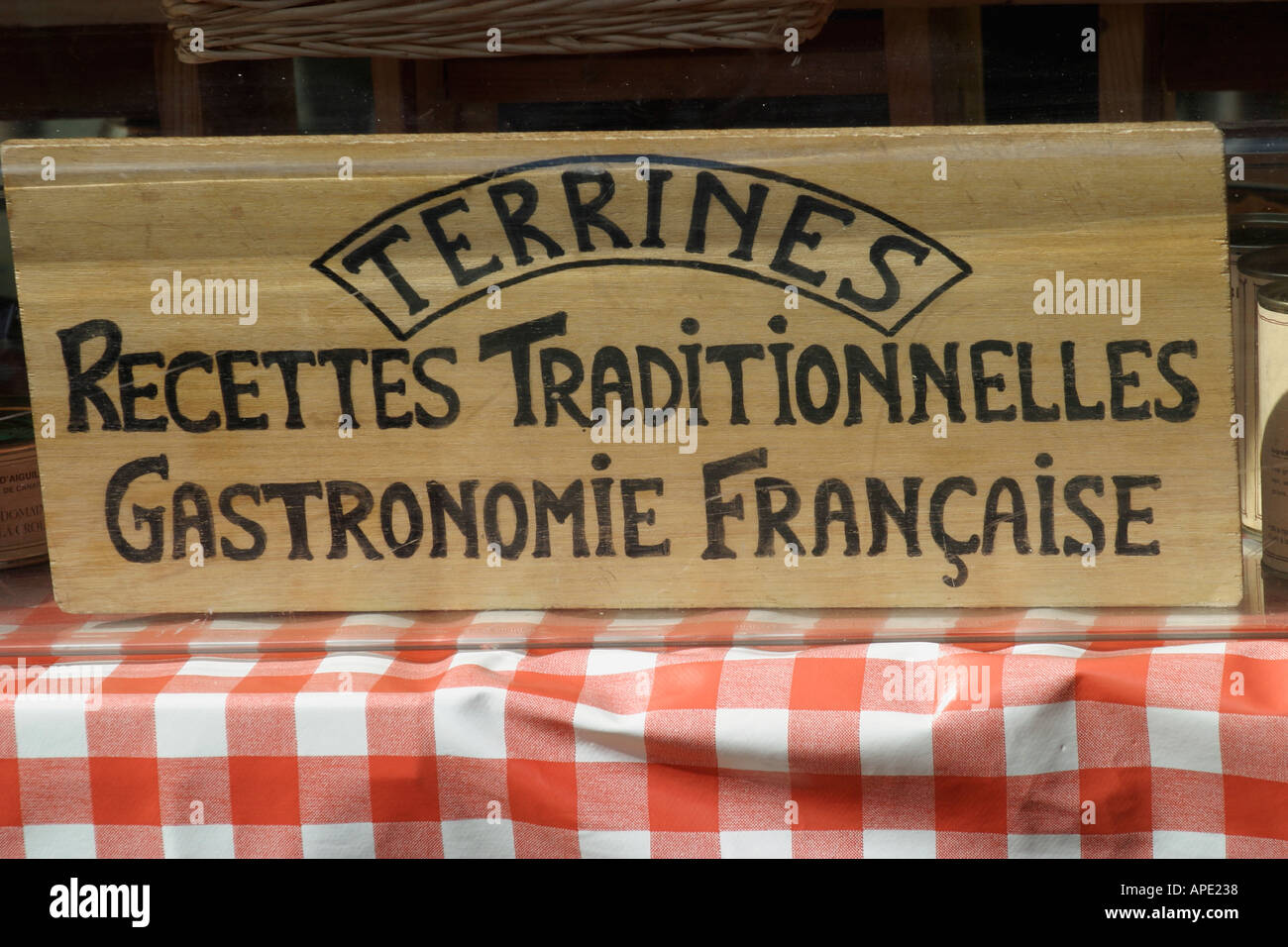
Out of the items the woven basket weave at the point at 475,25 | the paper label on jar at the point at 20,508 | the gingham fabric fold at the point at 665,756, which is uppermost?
the woven basket weave at the point at 475,25

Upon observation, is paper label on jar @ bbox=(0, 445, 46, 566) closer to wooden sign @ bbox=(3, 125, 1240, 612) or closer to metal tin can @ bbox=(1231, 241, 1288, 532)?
wooden sign @ bbox=(3, 125, 1240, 612)

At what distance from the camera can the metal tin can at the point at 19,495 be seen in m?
0.82

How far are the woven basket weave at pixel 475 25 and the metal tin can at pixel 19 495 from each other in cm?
Answer: 31

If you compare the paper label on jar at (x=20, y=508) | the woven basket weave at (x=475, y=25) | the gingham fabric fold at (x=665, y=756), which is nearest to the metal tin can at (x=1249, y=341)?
the gingham fabric fold at (x=665, y=756)

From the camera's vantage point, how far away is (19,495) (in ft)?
2.74

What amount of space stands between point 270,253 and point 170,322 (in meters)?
0.08

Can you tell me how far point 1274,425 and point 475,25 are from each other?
0.57m

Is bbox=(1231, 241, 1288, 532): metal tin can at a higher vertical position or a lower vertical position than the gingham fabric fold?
higher

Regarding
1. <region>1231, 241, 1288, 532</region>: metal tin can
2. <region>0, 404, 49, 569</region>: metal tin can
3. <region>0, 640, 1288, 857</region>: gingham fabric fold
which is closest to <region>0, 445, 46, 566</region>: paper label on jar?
<region>0, 404, 49, 569</region>: metal tin can

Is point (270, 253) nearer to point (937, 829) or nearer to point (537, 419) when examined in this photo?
point (537, 419)

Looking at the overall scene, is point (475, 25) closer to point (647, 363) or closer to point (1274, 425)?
point (647, 363)

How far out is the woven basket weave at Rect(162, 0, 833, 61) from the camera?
72 centimetres

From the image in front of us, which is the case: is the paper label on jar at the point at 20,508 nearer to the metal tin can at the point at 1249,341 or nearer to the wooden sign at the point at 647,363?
the wooden sign at the point at 647,363

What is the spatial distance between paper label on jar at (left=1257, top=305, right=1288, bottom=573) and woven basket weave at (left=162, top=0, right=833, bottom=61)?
1.14 ft
